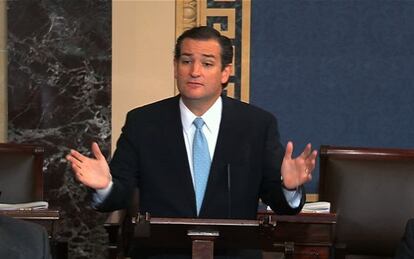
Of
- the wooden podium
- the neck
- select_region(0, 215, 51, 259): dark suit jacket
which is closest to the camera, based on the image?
select_region(0, 215, 51, 259): dark suit jacket

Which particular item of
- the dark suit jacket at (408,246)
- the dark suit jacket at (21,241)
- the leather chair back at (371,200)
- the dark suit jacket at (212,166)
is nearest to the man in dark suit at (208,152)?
the dark suit jacket at (212,166)

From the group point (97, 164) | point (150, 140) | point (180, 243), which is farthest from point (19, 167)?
point (180, 243)

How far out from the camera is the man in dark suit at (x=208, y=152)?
3.34 meters

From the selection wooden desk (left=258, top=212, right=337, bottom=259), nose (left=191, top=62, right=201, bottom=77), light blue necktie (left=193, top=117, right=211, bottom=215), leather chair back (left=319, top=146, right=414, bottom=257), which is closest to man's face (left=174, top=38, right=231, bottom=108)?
nose (left=191, top=62, right=201, bottom=77)

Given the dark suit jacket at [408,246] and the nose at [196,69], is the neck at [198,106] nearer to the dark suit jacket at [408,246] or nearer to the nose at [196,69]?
the nose at [196,69]

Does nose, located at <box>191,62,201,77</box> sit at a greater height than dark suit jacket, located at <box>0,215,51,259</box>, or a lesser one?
greater

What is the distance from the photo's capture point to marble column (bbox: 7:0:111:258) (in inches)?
194

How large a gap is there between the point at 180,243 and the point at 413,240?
73 cm

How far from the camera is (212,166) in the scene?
3363mm

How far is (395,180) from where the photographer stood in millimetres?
4121

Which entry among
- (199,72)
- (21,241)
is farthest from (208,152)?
(21,241)

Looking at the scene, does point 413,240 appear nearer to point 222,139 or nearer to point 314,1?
point 222,139

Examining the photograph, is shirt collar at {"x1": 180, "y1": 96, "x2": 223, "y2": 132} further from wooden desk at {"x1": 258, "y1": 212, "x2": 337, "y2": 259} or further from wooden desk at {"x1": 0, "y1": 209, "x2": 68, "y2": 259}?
wooden desk at {"x1": 0, "y1": 209, "x2": 68, "y2": 259}

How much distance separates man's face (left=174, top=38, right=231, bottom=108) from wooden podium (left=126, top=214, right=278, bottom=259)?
80 centimetres
